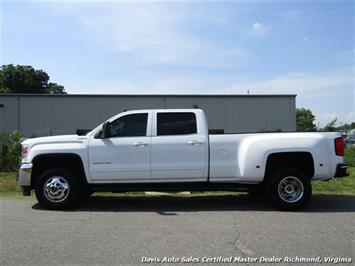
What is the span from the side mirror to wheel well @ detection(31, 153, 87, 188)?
577 mm

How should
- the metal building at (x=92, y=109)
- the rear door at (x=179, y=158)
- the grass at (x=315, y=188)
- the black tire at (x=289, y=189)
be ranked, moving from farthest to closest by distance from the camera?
the metal building at (x=92, y=109)
the grass at (x=315, y=188)
the rear door at (x=179, y=158)
the black tire at (x=289, y=189)

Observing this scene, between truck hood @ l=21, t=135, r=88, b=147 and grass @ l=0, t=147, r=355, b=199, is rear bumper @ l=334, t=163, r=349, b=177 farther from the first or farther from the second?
truck hood @ l=21, t=135, r=88, b=147

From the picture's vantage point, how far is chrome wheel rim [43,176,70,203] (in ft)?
29.5

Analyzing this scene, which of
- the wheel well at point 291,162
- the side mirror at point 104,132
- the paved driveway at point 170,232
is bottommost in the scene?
the paved driveway at point 170,232

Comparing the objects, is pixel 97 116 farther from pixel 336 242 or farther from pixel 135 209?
pixel 336 242

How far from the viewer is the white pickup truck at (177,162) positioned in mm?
8945

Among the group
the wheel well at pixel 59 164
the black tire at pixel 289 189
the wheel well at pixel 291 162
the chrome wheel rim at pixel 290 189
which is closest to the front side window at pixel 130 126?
the wheel well at pixel 59 164

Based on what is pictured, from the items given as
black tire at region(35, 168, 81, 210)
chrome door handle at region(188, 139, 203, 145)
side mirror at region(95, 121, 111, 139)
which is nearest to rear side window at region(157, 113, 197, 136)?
chrome door handle at region(188, 139, 203, 145)

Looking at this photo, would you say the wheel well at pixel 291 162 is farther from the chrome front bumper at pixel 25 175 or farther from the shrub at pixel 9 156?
the shrub at pixel 9 156

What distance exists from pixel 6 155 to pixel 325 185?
11067mm

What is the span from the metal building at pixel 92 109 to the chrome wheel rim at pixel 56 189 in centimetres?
2535

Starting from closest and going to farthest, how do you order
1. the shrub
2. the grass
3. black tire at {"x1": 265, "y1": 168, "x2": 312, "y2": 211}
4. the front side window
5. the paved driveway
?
the paved driveway, black tire at {"x1": 265, "y1": 168, "x2": 312, "y2": 211}, the front side window, the grass, the shrub

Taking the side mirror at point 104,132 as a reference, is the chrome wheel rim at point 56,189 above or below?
below

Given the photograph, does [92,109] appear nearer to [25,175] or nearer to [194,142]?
[25,175]
